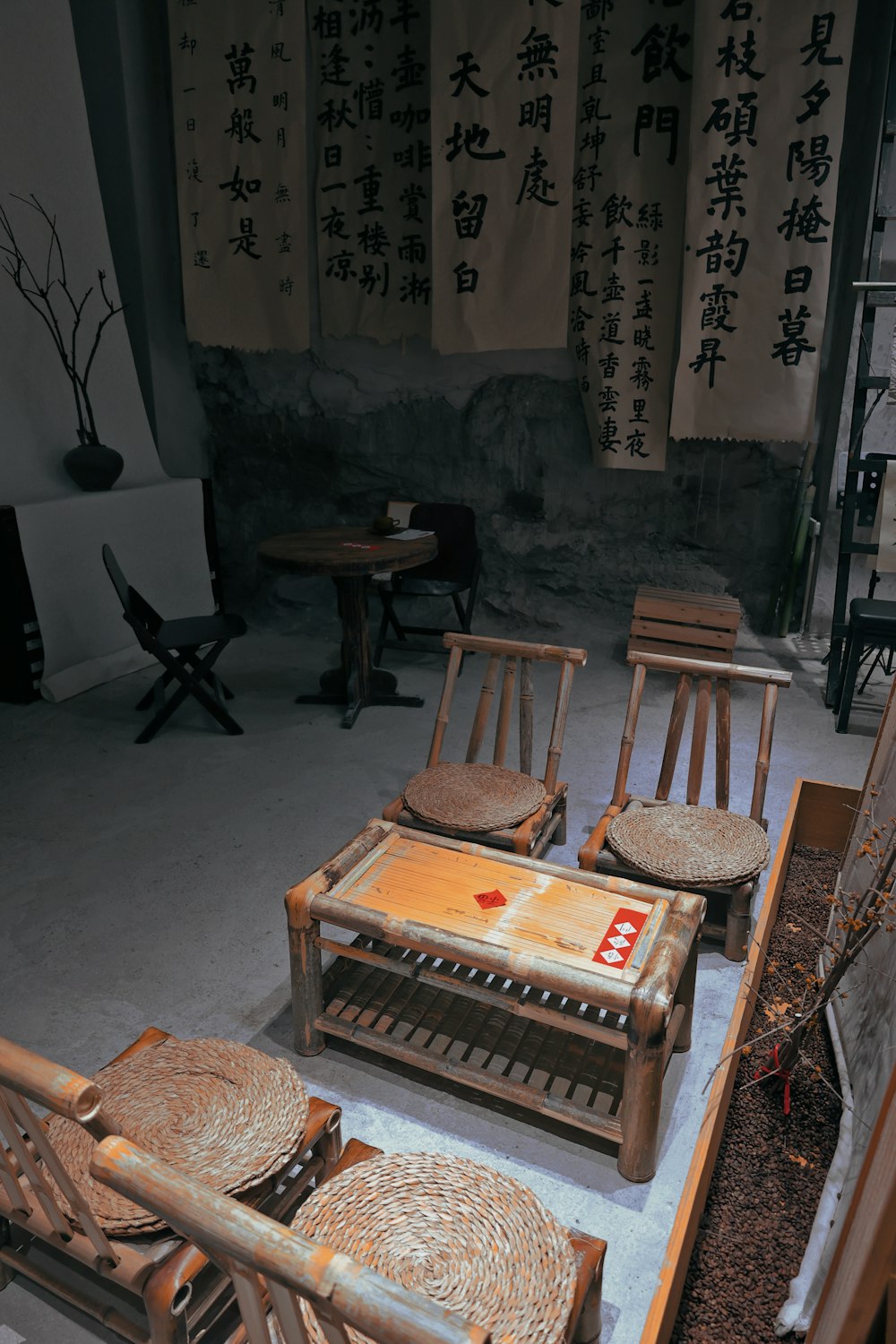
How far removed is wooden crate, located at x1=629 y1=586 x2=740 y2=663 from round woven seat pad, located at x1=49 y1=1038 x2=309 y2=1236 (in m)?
3.16

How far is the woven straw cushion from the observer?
2.50 m

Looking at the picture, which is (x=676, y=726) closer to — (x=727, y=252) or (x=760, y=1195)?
(x=760, y=1195)

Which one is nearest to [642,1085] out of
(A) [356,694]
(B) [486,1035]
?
(B) [486,1035]

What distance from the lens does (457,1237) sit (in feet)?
4.79

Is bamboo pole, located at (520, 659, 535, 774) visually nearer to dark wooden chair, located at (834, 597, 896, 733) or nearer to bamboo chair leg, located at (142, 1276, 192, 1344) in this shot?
dark wooden chair, located at (834, 597, 896, 733)

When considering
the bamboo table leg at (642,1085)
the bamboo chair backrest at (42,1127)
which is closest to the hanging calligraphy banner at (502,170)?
the bamboo table leg at (642,1085)

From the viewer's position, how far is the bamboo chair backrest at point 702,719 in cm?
286

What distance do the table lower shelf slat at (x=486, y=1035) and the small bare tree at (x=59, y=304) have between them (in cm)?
394

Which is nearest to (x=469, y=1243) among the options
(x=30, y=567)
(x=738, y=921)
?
(x=738, y=921)

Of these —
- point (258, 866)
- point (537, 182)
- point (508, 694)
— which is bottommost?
point (258, 866)

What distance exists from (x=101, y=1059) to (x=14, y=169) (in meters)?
4.67

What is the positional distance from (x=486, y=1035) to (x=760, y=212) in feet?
12.9

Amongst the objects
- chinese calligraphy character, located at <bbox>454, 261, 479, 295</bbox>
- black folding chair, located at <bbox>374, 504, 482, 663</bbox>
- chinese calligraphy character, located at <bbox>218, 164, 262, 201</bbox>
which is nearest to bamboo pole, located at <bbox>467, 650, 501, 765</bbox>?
black folding chair, located at <bbox>374, 504, 482, 663</bbox>

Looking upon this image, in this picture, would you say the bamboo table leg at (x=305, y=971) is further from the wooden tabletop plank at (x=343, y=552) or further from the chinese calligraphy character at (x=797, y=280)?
the chinese calligraphy character at (x=797, y=280)
